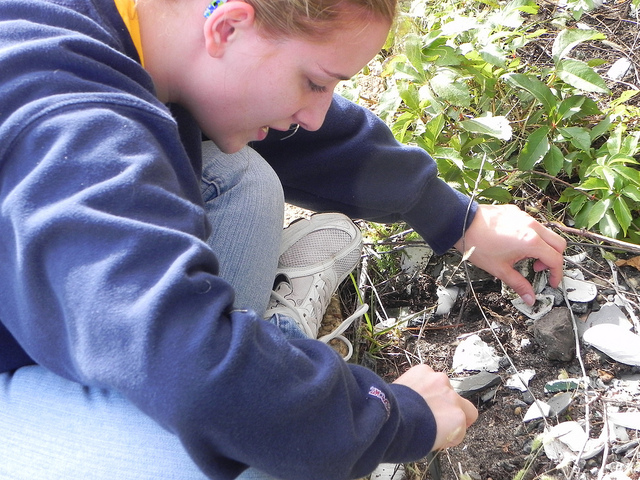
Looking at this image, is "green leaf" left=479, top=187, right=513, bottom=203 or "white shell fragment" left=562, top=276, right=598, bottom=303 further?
"green leaf" left=479, top=187, right=513, bottom=203

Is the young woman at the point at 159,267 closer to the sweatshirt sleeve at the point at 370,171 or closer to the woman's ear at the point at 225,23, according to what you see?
the woman's ear at the point at 225,23

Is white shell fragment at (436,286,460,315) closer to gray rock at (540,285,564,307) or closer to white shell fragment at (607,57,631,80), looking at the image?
gray rock at (540,285,564,307)

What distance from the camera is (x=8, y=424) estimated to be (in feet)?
3.84

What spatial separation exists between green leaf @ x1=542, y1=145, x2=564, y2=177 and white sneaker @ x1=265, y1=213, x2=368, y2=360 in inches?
22.6

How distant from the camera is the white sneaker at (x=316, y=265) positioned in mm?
1730

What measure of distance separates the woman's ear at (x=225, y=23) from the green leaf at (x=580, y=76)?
1.07 m

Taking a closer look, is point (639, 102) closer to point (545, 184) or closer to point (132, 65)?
point (545, 184)

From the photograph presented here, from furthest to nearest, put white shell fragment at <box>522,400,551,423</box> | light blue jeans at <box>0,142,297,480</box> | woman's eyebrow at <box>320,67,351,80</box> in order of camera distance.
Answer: white shell fragment at <box>522,400,551,423</box>
woman's eyebrow at <box>320,67,351,80</box>
light blue jeans at <box>0,142,297,480</box>

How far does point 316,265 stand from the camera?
180 cm

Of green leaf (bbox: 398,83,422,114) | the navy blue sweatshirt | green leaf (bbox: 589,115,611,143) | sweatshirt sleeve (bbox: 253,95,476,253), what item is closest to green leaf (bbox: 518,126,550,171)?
green leaf (bbox: 589,115,611,143)

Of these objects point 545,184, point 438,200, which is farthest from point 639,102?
point 438,200

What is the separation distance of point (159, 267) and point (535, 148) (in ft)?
4.31

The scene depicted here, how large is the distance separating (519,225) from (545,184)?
1.04ft

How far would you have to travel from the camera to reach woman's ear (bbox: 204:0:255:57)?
113cm
